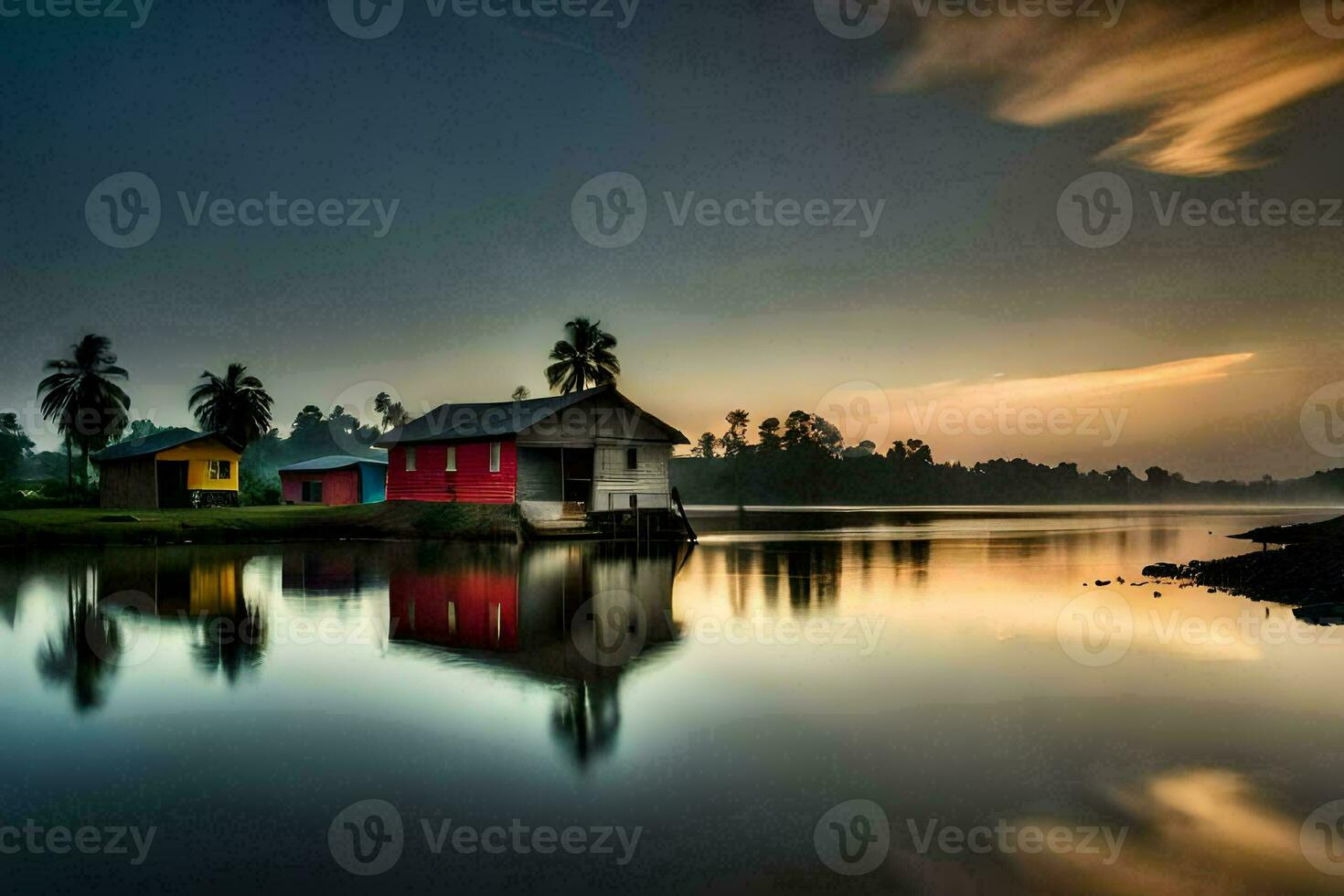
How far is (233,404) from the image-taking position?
78438 millimetres

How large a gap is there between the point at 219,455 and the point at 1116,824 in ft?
192

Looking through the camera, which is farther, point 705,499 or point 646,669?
point 705,499

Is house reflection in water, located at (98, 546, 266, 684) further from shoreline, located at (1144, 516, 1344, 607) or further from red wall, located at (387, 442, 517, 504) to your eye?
shoreline, located at (1144, 516, 1344, 607)

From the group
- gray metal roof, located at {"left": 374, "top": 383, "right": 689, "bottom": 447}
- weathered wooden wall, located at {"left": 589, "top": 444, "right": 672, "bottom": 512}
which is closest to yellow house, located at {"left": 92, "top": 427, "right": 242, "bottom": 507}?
gray metal roof, located at {"left": 374, "top": 383, "right": 689, "bottom": 447}

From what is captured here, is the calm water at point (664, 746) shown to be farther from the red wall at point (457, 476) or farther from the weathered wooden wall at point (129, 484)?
the weathered wooden wall at point (129, 484)

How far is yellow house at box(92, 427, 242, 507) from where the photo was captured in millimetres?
52844

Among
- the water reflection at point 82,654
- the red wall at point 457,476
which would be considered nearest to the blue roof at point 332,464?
the red wall at point 457,476

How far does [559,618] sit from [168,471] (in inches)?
1828

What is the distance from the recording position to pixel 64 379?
65.1m

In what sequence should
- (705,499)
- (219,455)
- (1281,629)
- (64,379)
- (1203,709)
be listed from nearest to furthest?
(1203,709) < (1281,629) < (219,455) < (64,379) < (705,499)

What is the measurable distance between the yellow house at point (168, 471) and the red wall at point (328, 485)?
7968mm

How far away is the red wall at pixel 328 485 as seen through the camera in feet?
205

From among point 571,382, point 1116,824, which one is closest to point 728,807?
point 1116,824

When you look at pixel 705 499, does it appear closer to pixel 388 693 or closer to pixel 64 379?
pixel 64 379
